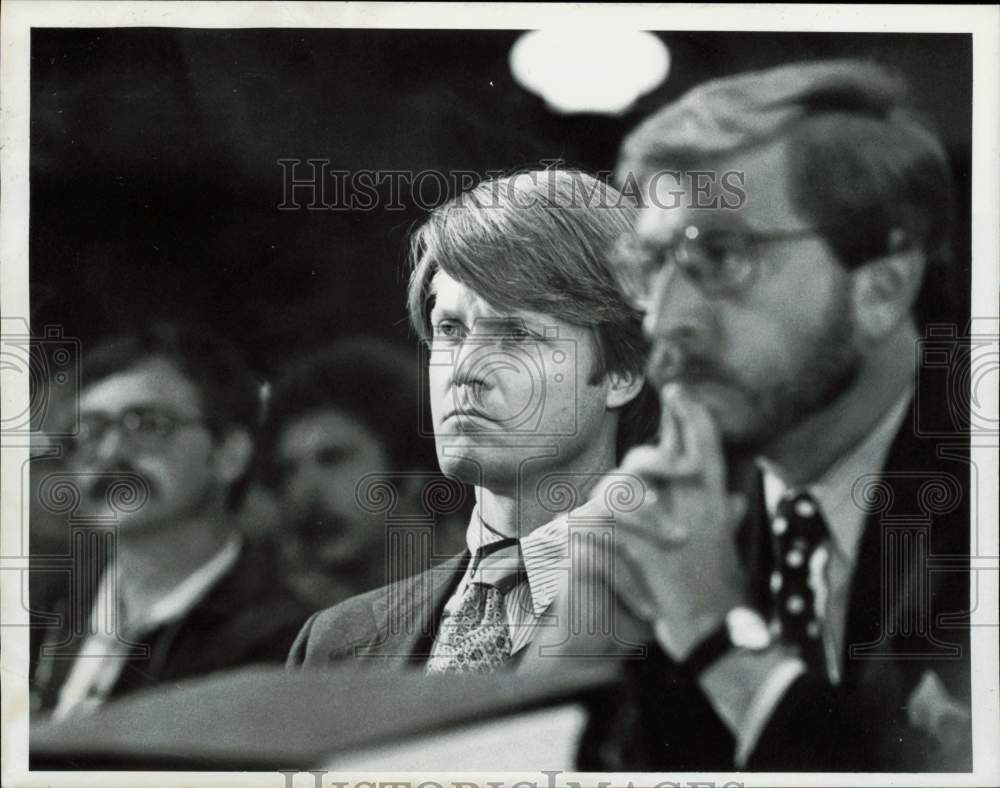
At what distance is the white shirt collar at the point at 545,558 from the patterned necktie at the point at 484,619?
0.03m

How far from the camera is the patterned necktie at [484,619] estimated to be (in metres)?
2.68

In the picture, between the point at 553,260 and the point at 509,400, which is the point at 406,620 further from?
the point at 553,260

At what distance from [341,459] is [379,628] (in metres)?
0.44

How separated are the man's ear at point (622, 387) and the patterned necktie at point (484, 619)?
17.0 inches

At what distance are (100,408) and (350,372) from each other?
659 mm

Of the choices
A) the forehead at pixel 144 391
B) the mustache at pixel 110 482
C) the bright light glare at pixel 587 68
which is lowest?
the mustache at pixel 110 482

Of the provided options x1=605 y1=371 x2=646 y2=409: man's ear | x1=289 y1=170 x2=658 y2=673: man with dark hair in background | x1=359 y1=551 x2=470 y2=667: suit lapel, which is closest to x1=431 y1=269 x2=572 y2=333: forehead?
x1=289 y1=170 x2=658 y2=673: man with dark hair in background

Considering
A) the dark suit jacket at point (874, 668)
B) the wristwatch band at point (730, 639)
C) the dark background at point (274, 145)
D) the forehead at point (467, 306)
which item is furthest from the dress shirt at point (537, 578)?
the dark background at point (274, 145)

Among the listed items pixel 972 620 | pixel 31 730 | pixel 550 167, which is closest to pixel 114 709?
pixel 31 730

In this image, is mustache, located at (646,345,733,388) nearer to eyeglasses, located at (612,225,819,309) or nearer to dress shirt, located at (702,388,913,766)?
eyeglasses, located at (612,225,819,309)

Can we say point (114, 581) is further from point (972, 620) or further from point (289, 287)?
point (972, 620)

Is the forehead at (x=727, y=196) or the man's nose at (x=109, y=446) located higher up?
the forehead at (x=727, y=196)

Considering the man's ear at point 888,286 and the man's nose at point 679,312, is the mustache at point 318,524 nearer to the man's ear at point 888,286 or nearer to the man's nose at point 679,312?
the man's nose at point 679,312

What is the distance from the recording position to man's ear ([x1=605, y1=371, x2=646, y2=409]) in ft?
8.70
